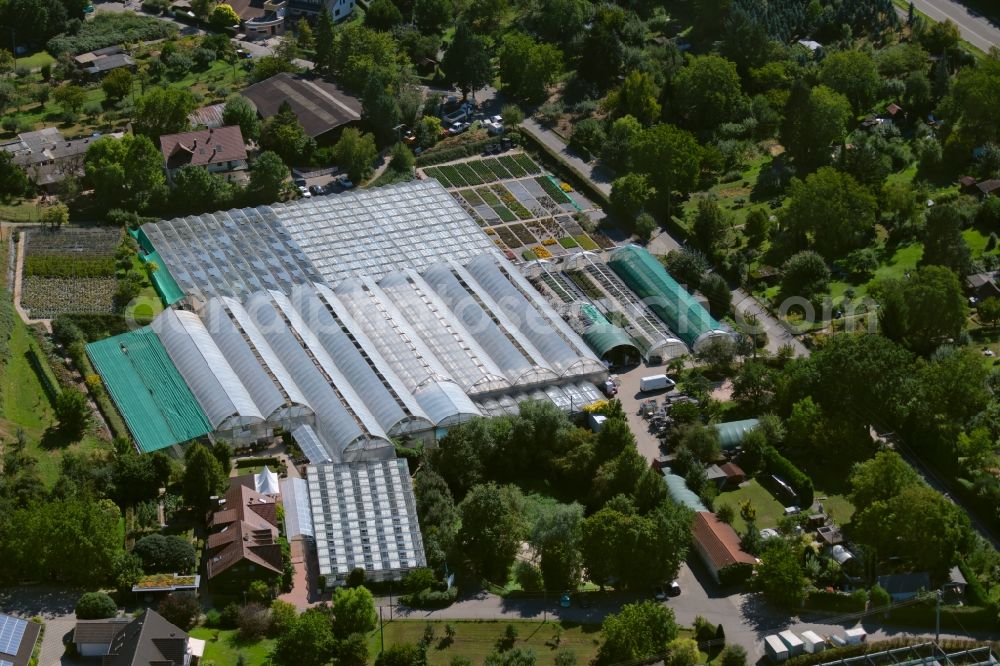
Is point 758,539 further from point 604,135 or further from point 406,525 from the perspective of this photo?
point 604,135

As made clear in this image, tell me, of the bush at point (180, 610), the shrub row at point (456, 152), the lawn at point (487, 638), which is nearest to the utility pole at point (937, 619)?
the lawn at point (487, 638)

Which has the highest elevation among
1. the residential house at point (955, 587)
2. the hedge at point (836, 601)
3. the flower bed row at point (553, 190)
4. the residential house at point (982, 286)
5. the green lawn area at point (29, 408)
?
the residential house at point (982, 286)

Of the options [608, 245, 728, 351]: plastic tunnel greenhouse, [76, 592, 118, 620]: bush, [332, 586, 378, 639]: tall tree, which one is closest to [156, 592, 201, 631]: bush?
[76, 592, 118, 620]: bush

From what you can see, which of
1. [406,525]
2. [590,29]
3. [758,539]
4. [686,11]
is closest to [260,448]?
[406,525]

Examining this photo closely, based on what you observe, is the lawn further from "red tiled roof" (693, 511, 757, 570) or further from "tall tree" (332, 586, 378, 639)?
"red tiled roof" (693, 511, 757, 570)

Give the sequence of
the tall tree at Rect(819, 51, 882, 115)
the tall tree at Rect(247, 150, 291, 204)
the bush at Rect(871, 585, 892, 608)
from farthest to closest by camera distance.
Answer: the tall tree at Rect(819, 51, 882, 115), the tall tree at Rect(247, 150, 291, 204), the bush at Rect(871, 585, 892, 608)

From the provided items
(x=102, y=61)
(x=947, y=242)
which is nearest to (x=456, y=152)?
(x=102, y=61)

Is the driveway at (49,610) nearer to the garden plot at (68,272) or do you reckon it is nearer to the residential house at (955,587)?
the garden plot at (68,272)
